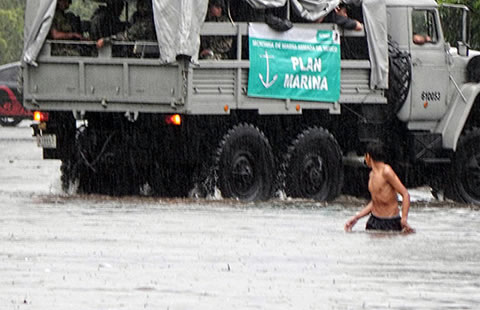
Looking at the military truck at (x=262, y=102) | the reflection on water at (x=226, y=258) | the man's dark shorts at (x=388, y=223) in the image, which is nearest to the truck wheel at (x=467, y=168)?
the military truck at (x=262, y=102)

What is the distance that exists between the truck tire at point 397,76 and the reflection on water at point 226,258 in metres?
2.93

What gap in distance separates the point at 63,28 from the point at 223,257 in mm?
7971

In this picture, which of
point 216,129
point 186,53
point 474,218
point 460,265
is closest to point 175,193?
point 216,129

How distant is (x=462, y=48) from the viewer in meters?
22.2

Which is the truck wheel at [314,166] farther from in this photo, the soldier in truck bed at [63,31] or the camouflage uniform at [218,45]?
the soldier in truck bed at [63,31]

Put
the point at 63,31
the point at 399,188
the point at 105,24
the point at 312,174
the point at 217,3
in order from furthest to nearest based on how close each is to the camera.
Result: the point at 105,24, the point at 312,174, the point at 63,31, the point at 217,3, the point at 399,188

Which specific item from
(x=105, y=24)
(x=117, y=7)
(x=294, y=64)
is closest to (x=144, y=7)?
(x=105, y=24)

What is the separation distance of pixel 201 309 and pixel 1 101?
37.7m

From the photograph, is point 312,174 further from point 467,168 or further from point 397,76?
point 467,168

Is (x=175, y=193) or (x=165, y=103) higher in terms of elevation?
(x=165, y=103)

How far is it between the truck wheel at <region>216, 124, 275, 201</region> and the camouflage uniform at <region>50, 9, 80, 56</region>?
2202 mm

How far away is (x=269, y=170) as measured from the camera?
2055 cm

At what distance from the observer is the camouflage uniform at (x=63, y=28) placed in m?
20.0

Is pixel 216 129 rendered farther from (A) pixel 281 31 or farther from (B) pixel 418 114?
(B) pixel 418 114
